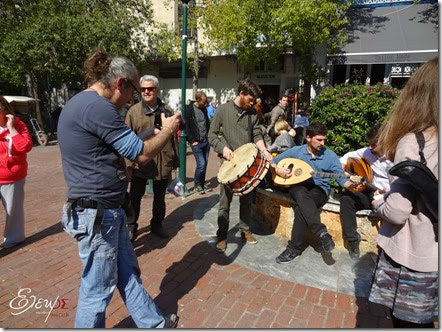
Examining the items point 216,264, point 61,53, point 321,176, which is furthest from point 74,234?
point 61,53

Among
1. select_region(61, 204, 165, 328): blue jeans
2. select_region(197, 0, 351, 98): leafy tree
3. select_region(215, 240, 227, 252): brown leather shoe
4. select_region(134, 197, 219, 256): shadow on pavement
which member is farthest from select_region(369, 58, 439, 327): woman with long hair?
select_region(197, 0, 351, 98): leafy tree

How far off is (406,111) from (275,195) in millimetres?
2647

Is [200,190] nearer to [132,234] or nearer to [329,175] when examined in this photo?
[132,234]

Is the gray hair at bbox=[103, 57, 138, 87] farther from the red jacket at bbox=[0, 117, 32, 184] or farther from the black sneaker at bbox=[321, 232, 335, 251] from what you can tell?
the black sneaker at bbox=[321, 232, 335, 251]

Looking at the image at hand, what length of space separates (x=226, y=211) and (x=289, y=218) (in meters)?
0.92

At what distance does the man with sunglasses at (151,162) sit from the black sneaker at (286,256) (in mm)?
1577

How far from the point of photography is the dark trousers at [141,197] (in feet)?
13.4

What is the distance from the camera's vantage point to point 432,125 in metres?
1.71

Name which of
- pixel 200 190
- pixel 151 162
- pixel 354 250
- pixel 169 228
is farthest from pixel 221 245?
pixel 200 190

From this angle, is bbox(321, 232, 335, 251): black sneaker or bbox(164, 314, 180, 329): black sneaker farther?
bbox(321, 232, 335, 251): black sneaker

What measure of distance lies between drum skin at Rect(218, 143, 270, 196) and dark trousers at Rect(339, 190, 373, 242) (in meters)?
1.18

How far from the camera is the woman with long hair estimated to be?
170 centimetres

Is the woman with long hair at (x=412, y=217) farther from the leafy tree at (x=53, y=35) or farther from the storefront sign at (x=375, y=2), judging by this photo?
the storefront sign at (x=375, y=2)

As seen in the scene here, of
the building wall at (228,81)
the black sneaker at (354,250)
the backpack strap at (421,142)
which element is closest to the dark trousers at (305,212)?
the black sneaker at (354,250)
